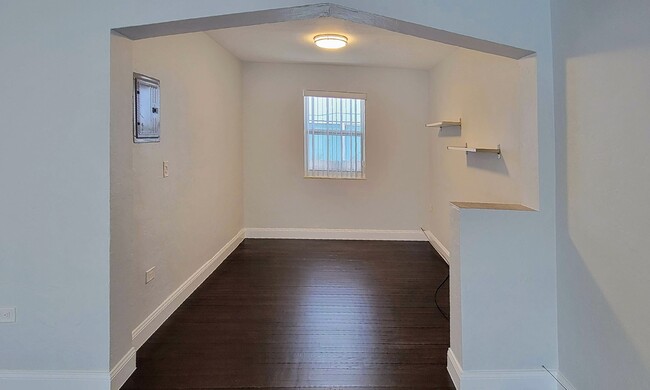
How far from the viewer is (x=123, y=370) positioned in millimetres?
Result: 2400

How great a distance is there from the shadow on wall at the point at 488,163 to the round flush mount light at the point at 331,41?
1.71 meters

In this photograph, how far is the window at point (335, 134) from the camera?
6.25m

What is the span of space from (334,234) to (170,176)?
3.33 metres

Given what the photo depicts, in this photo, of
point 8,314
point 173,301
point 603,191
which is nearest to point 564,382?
point 603,191

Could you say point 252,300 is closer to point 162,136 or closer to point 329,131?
point 162,136

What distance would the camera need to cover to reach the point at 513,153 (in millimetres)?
3164

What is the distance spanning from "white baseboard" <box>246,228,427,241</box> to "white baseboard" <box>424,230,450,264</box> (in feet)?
0.64

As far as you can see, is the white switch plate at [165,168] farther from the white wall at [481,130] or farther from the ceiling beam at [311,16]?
the white wall at [481,130]

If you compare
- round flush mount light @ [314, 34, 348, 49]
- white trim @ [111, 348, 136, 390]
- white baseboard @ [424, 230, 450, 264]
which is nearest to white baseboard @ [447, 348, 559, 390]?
white trim @ [111, 348, 136, 390]

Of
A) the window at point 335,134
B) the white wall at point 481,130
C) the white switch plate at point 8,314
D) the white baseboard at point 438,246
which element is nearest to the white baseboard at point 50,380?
the white switch plate at point 8,314

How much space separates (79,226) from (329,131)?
437cm

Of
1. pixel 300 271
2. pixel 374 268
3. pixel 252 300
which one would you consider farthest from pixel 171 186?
pixel 374 268

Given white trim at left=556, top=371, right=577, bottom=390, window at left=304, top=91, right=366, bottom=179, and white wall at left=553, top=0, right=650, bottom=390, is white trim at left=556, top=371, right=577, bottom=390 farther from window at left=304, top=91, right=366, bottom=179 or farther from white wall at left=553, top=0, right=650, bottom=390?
window at left=304, top=91, right=366, bottom=179

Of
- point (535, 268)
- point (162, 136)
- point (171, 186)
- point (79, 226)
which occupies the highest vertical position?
point (162, 136)
